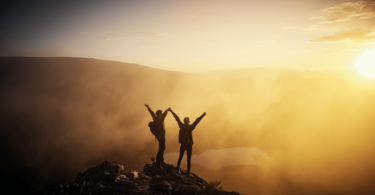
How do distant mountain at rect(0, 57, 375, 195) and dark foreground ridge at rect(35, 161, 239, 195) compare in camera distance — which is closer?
dark foreground ridge at rect(35, 161, 239, 195)

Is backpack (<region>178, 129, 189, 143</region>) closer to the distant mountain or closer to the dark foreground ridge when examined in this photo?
the dark foreground ridge

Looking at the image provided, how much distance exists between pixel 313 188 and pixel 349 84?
84849mm

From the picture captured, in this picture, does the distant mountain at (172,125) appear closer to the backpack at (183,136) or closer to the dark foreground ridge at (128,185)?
the dark foreground ridge at (128,185)

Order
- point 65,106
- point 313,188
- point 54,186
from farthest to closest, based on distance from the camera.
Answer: point 65,106 < point 313,188 < point 54,186

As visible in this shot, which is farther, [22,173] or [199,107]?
[199,107]

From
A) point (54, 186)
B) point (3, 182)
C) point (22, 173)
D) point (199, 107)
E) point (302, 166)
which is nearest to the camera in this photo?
point (54, 186)

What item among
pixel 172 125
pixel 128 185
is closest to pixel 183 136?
pixel 128 185

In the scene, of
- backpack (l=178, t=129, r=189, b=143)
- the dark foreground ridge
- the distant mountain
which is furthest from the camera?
the distant mountain

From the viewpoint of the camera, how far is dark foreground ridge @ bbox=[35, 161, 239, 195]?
6931 millimetres

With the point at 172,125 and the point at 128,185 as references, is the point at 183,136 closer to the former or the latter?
the point at 128,185

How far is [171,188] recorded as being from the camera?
716cm

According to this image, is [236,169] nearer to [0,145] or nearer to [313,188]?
[313,188]

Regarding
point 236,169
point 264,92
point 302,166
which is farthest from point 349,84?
point 236,169

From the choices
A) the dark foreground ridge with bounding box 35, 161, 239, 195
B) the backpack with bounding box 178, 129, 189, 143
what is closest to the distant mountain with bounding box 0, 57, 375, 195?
the dark foreground ridge with bounding box 35, 161, 239, 195
